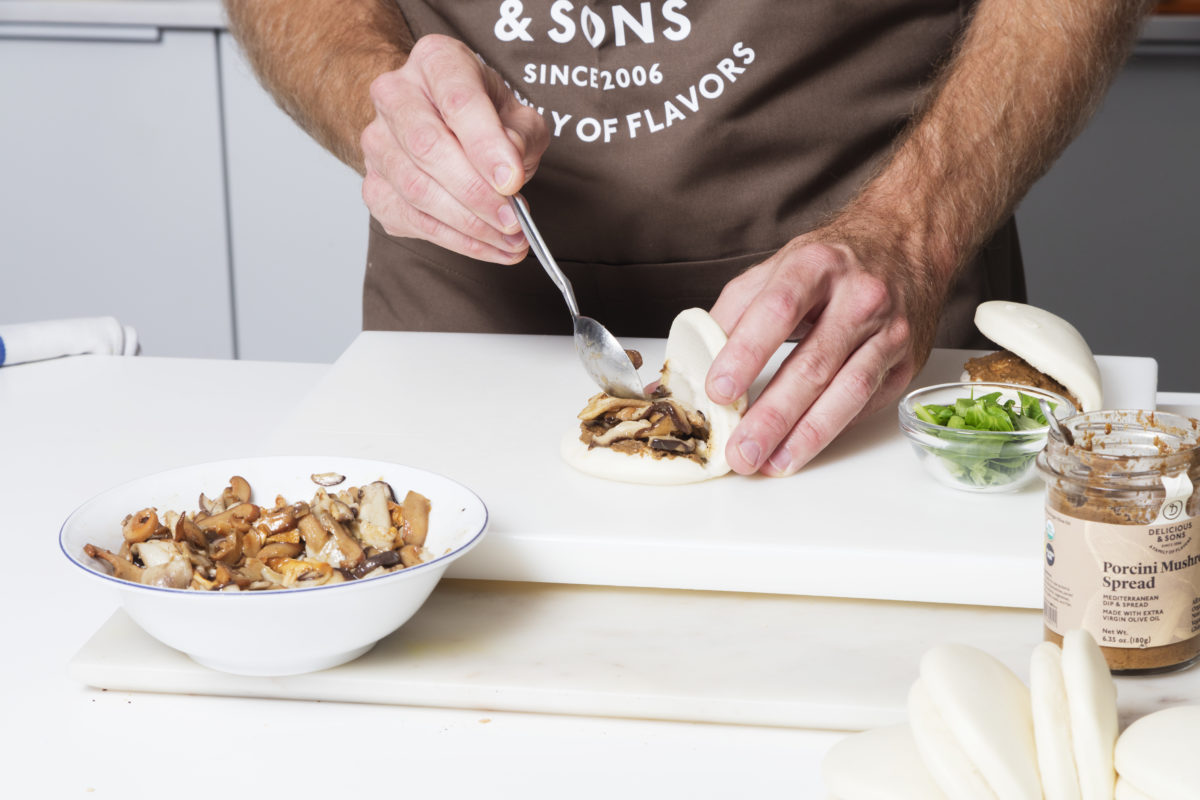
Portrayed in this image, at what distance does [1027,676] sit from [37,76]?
272cm

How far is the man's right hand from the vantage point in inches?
41.2

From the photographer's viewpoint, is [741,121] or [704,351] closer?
[704,351]

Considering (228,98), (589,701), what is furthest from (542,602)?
(228,98)

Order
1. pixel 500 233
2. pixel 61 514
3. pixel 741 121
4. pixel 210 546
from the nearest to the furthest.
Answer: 1. pixel 210 546
2. pixel 61 514
3. pixel 500 233
4. pixel 741 121

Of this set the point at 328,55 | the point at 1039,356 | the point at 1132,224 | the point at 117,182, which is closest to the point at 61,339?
the point at 328,55

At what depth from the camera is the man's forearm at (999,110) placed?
50.1 inches

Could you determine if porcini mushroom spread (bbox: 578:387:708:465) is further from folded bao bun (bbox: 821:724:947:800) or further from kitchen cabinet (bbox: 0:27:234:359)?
kitchen cabinet (bbox: 0:27:234:359)

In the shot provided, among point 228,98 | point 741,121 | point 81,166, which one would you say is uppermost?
point 741,121

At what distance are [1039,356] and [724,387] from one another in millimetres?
299

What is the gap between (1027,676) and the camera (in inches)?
30.0

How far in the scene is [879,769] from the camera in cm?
60

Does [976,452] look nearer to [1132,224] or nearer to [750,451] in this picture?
[750,451]

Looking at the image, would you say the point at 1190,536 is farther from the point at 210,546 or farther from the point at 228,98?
the point at 228,98

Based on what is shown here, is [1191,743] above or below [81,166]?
above
